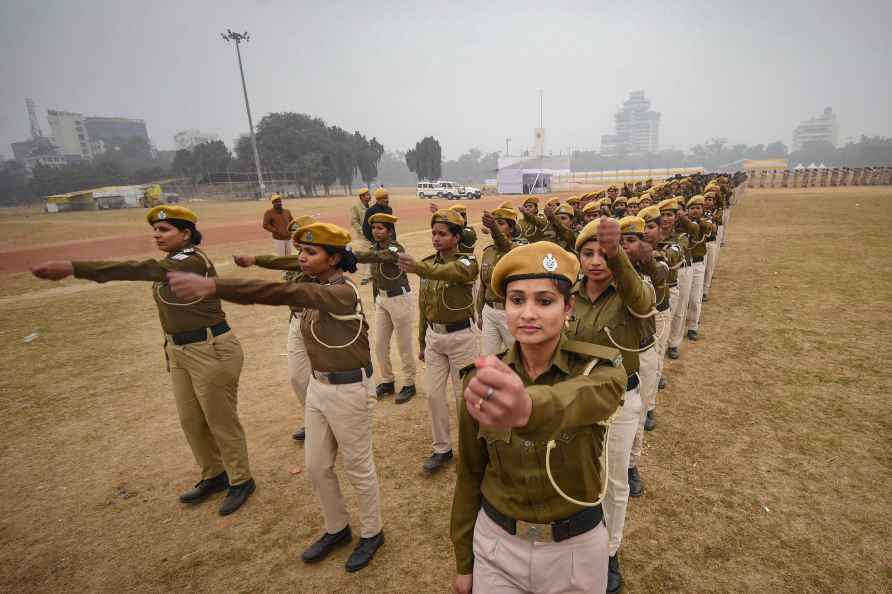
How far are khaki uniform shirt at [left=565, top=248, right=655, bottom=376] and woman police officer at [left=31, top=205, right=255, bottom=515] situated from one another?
2992 mm

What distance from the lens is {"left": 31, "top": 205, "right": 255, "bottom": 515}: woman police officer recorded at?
154 inches

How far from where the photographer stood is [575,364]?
1830 mm

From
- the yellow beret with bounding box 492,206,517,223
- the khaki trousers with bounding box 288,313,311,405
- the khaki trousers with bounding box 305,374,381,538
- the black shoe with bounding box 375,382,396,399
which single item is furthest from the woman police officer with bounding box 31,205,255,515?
the yellow beret with bounding box 492,206,517,223

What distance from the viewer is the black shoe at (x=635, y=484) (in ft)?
13.5

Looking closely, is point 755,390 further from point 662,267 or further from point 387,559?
point 387,559

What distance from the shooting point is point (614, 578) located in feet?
10.4

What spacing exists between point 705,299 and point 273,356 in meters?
9.80

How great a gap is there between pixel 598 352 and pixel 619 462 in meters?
1.77

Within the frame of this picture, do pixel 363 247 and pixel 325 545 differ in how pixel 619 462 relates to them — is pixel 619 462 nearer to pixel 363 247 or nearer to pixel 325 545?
pixel 325 545

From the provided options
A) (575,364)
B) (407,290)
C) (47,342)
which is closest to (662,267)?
(575,364)

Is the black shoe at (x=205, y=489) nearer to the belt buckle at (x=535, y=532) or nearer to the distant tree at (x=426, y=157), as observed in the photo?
the belt buckle at (x=535, y=532)

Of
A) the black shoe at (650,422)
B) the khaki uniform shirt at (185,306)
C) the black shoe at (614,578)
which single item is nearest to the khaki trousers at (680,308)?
the black shoe at (650,422)

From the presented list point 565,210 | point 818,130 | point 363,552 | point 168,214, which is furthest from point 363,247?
point 818,130

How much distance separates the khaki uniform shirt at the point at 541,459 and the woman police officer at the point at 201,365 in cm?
275
